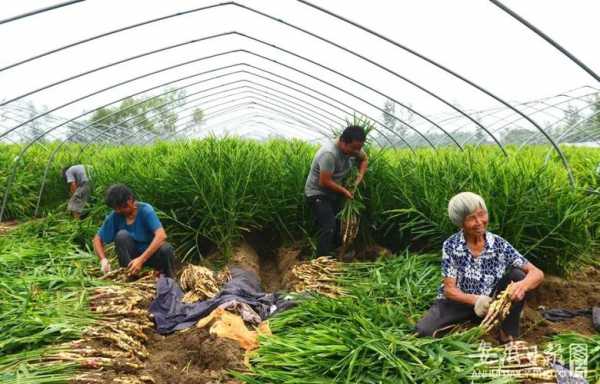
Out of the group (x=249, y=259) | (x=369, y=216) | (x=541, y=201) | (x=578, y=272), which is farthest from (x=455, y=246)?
(x=249, y=259)

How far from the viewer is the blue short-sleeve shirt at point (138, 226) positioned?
415 centimetres

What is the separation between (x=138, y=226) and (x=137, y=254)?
237mm

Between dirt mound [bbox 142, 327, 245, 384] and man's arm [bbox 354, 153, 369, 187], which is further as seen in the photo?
man's arm [bbox 354, 153, 369, 187]

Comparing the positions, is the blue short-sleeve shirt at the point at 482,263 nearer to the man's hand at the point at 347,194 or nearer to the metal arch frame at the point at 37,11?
the man's hand at the point at 347,194

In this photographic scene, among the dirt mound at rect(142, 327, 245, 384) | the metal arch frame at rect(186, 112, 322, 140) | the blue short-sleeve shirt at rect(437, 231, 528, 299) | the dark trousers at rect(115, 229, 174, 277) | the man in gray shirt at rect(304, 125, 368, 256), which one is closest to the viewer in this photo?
the dirt mound at rect(142, 327, 245, 384)

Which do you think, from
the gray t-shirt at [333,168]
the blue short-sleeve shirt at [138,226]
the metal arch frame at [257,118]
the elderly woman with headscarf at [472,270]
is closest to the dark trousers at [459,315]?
the elderly woman with headscarf at [472,270]

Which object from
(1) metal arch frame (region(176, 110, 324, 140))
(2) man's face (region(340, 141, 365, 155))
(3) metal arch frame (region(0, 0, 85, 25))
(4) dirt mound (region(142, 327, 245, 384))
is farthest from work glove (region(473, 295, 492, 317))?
(1) metal arch frame (region(176, 110, 324, 140))

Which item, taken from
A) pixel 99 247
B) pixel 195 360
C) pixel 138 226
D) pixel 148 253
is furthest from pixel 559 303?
pixel 99 247

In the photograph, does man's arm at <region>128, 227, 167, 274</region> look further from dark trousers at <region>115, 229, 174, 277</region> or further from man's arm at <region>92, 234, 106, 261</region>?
man's arm at <region>92, 234, 106, 261</region>

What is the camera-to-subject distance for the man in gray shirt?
180 inches

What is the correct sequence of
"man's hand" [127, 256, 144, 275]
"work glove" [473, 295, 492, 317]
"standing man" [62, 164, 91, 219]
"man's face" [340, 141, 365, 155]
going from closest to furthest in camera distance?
"work glove" [473, 295, 492, 317] < "man's hand" [127, 256, 144, 275] < "man's face" [340, 141, 365, 155] < "standing man" [62, 164, 91, 219]

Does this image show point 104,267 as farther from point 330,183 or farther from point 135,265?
point 330,183

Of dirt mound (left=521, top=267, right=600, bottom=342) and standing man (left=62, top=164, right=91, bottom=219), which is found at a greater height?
standing man (left=62, top=164, right=91, bottom=219)

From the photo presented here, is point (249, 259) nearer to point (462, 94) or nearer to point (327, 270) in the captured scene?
point (327, 270)
